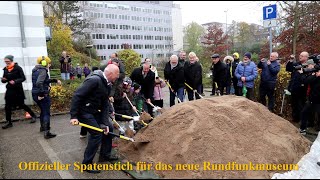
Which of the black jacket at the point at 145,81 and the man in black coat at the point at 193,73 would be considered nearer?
the black jacket at the point at 145,81

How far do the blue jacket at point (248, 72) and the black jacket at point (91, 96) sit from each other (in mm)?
4323

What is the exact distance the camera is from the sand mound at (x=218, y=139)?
3982 millimetres

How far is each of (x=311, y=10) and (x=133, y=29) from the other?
4933 cm

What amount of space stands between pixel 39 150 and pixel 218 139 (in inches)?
133

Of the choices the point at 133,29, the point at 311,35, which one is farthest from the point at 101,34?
the point at 311,35

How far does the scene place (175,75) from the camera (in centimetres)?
732

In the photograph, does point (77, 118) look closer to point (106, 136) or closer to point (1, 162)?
point (106, 136)

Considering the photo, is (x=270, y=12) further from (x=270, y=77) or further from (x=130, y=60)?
(x=130, y=60)

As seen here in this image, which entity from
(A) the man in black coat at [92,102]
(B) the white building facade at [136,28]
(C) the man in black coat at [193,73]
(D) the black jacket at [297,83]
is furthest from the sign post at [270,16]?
(B) the white building facade at [136,28]

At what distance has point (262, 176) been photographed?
3.73m

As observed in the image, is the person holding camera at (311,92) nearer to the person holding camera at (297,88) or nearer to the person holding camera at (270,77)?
the person holding camera at (297,88)

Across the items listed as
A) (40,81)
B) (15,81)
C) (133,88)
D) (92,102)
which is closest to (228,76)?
(133,88)

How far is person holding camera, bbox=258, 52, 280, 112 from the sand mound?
1.76 metres

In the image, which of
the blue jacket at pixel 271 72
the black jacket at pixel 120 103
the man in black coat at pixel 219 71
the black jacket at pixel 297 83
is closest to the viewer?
the black jacket at pixel 120 103
